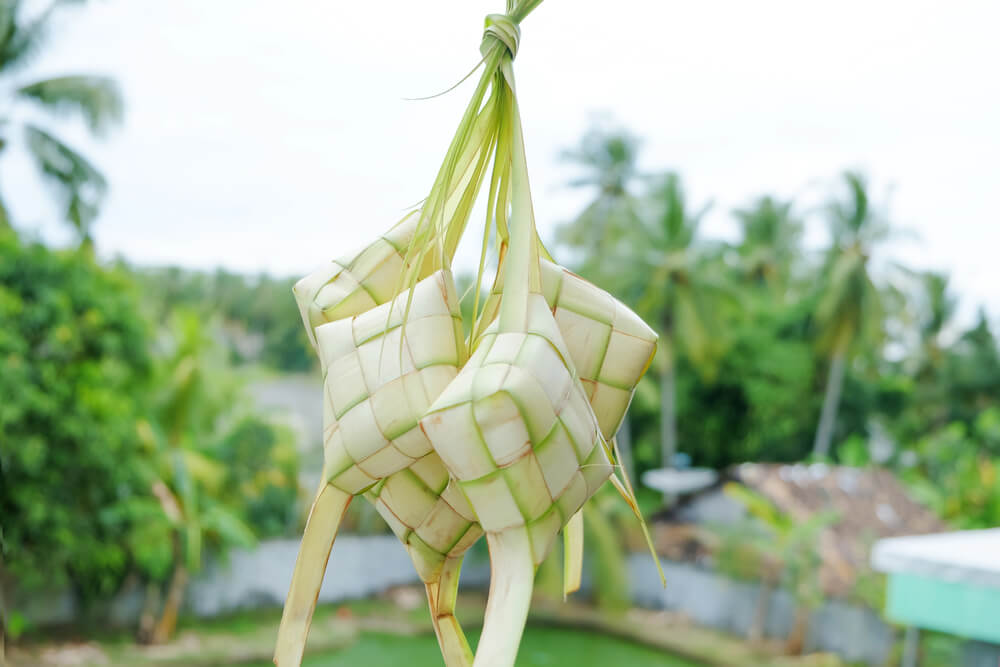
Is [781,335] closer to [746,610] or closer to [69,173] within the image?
[746,610]

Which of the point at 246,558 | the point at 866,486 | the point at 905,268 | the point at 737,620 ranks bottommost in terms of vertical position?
A: the point at 737,620

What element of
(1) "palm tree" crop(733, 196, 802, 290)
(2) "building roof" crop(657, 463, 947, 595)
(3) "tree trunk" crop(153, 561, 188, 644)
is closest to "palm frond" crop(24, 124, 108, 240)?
(3) "tree trunk" crop(153, 561, 188, 644)

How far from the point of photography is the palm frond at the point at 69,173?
23.7 feet

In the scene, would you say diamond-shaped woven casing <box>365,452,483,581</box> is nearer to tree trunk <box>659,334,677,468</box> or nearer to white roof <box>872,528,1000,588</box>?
white roof <box>872,528,1000,588</box>

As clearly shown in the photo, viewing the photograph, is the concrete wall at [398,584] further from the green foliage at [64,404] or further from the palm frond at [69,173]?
the palm frond at [69,173]

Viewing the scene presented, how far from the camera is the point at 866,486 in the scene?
9.70 metres

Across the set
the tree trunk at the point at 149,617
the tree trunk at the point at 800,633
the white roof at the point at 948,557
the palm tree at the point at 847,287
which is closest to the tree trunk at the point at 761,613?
the tree trunk at the point at 800,633

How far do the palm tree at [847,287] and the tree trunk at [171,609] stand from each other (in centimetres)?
801

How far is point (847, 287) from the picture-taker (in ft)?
39.7

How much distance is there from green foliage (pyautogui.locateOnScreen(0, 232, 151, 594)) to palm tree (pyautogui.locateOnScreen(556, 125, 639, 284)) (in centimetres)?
741

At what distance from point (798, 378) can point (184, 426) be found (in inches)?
348

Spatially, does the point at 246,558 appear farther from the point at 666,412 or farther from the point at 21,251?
the point at 666,412

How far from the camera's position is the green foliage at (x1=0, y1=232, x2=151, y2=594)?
21.4 feet

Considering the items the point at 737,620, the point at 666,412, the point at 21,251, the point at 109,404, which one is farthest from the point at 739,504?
the point at 21,251
